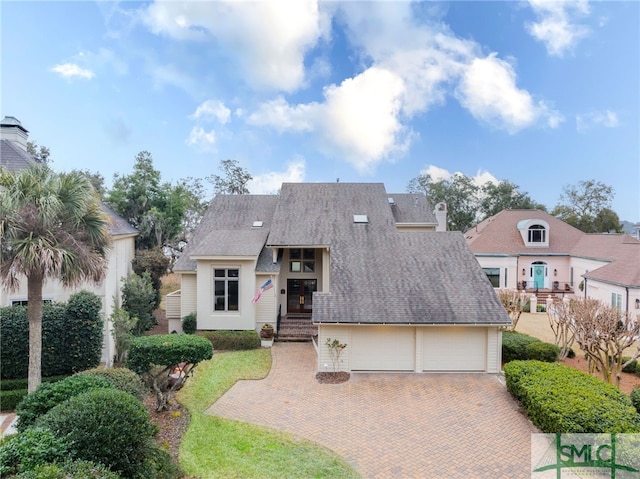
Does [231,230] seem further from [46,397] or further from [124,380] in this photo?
[46,397]

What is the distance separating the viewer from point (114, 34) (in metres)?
13.8

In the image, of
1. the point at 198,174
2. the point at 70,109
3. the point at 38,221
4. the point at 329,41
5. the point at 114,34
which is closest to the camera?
the point at 38,221

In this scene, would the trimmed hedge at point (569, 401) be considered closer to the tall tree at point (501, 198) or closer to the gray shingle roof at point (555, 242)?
the gray shingle roof at point (555, 242)

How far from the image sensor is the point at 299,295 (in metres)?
20.5

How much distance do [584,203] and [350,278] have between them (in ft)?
155

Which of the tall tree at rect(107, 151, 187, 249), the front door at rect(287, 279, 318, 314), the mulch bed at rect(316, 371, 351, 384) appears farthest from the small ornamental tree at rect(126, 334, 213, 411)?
the tall tree at rect(107, 151, 187, 249)

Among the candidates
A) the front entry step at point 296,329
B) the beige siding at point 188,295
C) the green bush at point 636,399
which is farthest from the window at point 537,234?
the beige siding at point 188,295

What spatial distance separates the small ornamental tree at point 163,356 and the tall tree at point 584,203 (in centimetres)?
5066

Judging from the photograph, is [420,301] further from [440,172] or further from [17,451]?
[440,172]

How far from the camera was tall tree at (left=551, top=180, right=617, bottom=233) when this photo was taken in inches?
1752

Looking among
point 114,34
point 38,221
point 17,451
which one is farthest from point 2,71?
point 17,451

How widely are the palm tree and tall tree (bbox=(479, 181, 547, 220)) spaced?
4909 centimetres

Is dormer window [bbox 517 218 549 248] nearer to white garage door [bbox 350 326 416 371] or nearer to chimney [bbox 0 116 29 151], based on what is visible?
white garage door [bbox 350 326 416 371]

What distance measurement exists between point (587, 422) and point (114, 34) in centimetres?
2006
